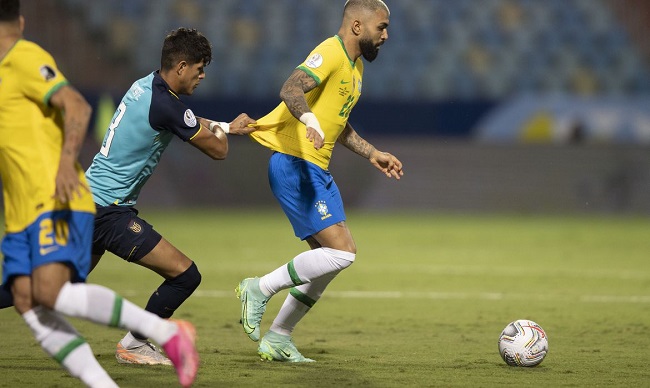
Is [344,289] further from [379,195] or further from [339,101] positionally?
[379,195]

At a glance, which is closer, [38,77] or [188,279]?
[38,77]

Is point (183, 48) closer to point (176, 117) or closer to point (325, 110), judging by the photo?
point (176, 117)

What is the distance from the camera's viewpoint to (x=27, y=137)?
484 cm

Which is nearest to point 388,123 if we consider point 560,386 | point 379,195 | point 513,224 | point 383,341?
point 379,195

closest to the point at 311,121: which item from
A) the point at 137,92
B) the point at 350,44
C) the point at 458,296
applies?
the point at 350,44

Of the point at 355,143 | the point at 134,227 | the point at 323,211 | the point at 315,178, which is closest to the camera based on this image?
the point at 134,227

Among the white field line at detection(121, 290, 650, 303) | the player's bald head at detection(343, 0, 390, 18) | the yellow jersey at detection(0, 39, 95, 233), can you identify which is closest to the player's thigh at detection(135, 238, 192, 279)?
the yellow jersey at detection(0, 39, 95, 233)

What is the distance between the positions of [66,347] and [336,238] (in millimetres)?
2323

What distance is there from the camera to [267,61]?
77.1 ft

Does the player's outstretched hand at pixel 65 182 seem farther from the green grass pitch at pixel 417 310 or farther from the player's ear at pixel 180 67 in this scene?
the player's ear at pixel 180 67

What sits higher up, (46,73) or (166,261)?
(46,73)

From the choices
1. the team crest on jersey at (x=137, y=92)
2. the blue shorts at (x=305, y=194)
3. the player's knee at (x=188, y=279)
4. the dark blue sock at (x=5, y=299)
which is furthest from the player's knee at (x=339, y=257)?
the dark blue sock at (x=5, y=299)

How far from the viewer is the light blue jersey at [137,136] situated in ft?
19.9

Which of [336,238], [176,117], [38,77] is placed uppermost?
[38,77]
